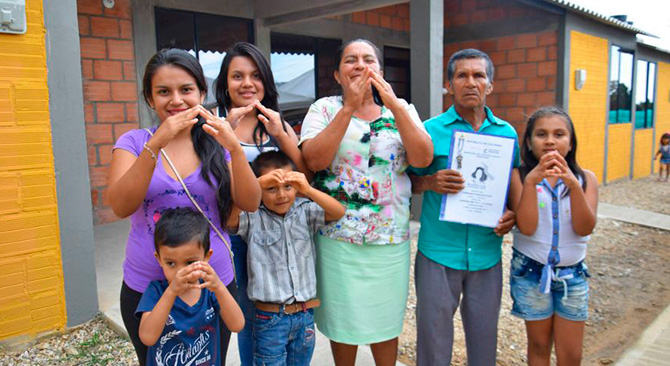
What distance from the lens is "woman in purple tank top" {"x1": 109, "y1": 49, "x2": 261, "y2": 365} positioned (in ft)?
5.76

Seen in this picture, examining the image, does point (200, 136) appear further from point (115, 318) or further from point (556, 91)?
point (556, 91)

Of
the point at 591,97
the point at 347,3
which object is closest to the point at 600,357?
the point at 347,3

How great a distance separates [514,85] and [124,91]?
7.19 meters

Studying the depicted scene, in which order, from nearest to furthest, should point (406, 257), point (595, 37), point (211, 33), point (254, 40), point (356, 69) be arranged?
point (356, 69)
point (406, 257)
point (211, 33)
point (254, 40)
point (595, 37)

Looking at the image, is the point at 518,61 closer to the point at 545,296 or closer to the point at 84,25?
the point at 84,25

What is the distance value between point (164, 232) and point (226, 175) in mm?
337

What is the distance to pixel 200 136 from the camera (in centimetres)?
195

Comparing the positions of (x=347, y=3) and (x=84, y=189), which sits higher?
(x=347, y=3)

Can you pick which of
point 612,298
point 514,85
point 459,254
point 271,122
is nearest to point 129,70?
point 271,122

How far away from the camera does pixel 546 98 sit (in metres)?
9.31

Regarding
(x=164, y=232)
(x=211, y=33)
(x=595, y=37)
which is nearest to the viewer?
(x=164, y=232)

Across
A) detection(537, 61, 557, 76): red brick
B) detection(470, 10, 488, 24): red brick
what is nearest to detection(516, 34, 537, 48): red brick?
detection(537, 61, 557, 76): red brick

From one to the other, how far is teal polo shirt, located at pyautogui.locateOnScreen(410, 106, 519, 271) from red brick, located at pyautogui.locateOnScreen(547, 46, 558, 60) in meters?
7.87

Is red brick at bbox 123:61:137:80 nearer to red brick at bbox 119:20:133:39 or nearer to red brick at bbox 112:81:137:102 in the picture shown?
red brick at bbox 112:81:137:102
